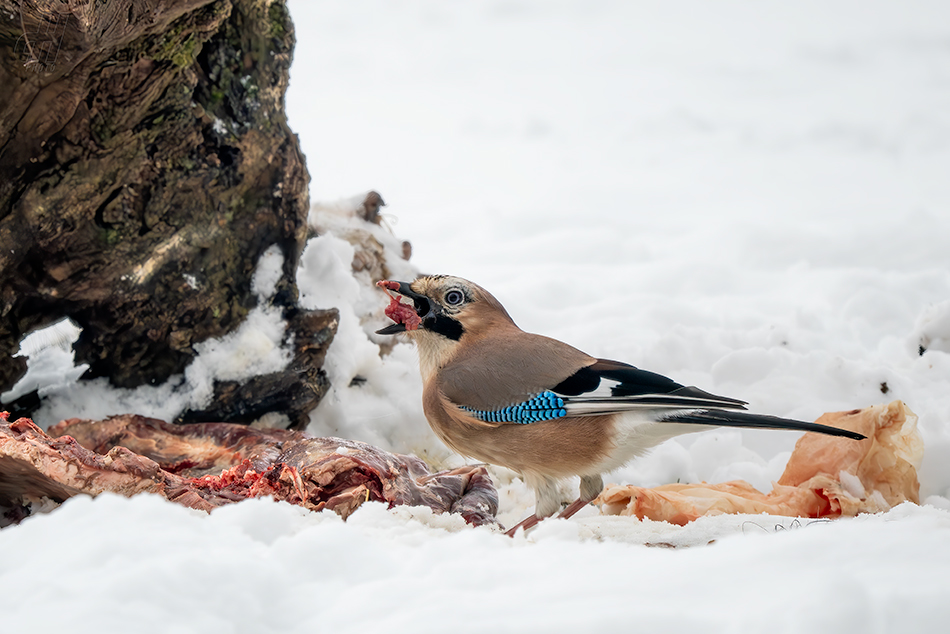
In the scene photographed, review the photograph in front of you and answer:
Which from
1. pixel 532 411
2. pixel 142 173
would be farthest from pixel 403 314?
pixel 142 173

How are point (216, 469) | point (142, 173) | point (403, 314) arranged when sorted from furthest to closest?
point (142, 173)
point (216, 469)
point (403, 314)

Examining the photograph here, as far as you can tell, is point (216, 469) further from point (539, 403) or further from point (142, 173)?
point (539, 403)

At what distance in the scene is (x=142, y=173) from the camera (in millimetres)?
3137

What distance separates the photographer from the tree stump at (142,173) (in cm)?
256

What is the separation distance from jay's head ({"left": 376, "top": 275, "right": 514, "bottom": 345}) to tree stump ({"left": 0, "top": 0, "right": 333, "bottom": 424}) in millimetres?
1134

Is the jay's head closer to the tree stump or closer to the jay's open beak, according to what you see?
the jay's open beak

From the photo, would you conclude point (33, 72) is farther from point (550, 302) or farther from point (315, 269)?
point (550, 302)

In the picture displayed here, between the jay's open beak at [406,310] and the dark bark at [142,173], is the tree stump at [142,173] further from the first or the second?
the jay's open beak at [406,310]

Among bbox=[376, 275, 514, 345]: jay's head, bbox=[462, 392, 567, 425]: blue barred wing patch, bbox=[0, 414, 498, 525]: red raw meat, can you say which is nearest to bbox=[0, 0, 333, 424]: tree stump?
bbox=[0, 414, 498, 525]: red raw meat

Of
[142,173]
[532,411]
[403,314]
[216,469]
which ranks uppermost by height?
[142,173]

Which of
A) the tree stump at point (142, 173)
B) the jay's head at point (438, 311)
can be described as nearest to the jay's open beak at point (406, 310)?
the jay's head at point (438, 311)

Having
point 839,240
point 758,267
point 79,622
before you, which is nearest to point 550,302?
point 758,267

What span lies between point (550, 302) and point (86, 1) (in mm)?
4461

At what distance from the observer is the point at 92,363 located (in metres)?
3.47
